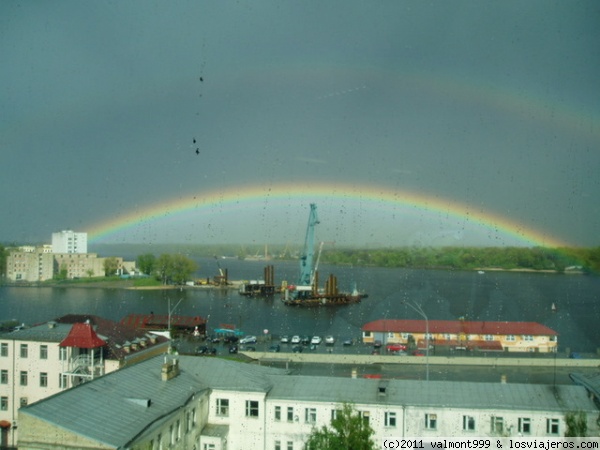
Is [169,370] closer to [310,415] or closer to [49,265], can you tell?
[310,415]

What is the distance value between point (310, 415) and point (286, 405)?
206 mm

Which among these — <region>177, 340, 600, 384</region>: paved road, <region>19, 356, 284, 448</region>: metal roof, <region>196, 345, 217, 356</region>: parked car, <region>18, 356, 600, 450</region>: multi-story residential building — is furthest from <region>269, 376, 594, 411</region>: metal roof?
<region>196, 345, 217, 356</region>: parked car

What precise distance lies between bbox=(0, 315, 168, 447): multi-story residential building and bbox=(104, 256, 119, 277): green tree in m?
30.8

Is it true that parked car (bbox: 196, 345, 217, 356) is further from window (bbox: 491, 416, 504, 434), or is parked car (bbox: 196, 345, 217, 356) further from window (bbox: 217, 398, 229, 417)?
window (bbox: 491, 416, 504, 434)

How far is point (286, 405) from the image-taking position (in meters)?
4.66

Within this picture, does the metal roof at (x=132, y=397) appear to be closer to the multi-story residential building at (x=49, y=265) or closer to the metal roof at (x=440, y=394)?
the metal roof at (x=440, y=394)

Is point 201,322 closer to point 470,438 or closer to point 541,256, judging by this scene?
point 470,438

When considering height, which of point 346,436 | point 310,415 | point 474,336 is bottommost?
point 474,336

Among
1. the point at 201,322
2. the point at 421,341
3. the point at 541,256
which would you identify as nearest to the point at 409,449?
the point at 421,341

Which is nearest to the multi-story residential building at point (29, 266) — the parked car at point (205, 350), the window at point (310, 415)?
the parked car at point (205, 350)

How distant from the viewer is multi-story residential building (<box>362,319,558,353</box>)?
1117cm

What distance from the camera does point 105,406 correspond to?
3.67 meters

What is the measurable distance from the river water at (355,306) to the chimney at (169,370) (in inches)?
384

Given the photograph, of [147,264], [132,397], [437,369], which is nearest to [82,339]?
[132,397]
